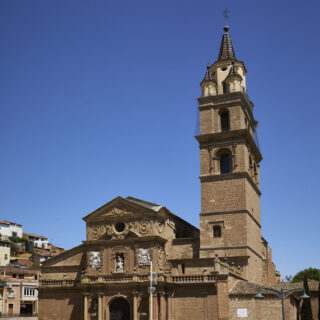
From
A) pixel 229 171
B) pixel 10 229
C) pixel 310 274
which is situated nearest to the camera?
pixel 229 171

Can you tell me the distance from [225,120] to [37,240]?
93.8 meters

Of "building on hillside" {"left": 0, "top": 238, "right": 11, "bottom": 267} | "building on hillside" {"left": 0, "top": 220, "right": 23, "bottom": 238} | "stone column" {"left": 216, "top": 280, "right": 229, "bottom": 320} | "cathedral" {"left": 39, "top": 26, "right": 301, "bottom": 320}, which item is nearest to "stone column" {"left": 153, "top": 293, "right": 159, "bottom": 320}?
"cathedral" {"left": 39, "top": 26, "right": 301, "bottom": 320}

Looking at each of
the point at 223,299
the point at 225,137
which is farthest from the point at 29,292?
the point at 225,137

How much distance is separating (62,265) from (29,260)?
189 feet

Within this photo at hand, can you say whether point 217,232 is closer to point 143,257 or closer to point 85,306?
point 143,257

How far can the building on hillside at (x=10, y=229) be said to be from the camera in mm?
126375

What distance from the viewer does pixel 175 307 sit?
48094 millimetres

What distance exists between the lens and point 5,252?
4306 inches

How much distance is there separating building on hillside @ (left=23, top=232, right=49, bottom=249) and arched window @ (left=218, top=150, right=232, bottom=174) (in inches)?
3422

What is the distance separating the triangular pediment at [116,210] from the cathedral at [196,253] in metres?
0.10

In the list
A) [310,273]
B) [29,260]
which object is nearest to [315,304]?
[310,273]

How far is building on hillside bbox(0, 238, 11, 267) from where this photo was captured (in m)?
108

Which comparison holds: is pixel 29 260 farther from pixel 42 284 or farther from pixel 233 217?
pixel 233 217

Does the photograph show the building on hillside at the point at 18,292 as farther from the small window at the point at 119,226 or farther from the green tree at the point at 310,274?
the green tree at the point at 310,274
